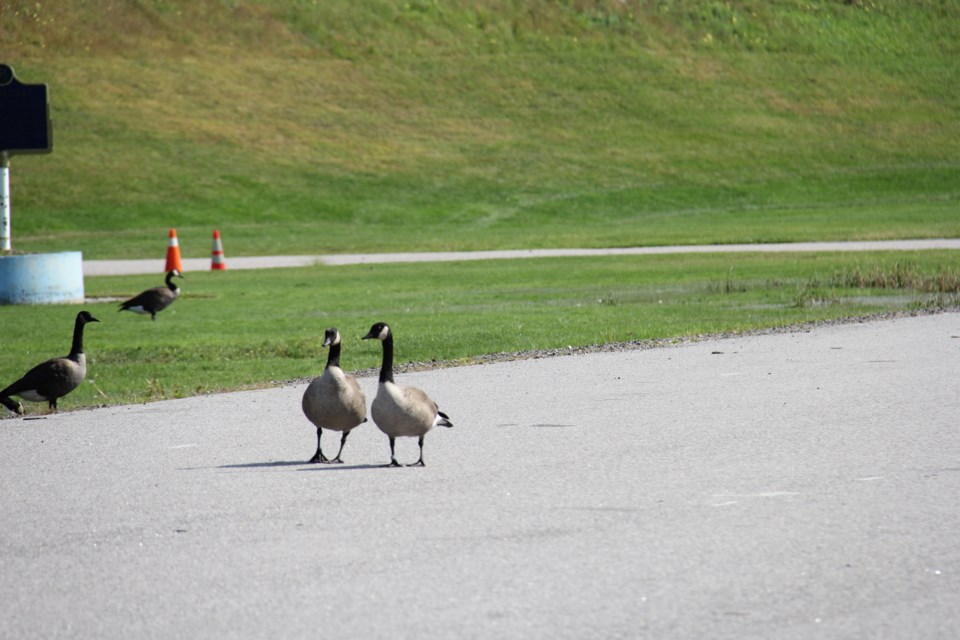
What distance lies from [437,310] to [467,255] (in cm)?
1439

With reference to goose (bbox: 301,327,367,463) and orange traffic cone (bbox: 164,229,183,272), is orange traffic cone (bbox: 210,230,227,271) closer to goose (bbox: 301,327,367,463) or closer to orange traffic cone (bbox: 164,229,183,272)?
orange traffic cone (bbox: 164,229,183,272)

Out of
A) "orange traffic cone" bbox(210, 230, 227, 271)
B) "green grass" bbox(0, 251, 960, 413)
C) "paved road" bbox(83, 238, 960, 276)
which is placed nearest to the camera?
"green grass" bbox(0, 251, 960, 413)

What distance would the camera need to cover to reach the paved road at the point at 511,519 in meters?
6.31

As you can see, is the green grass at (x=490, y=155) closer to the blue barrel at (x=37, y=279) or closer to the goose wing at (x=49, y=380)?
the blue barrel at (x=37, y=279)

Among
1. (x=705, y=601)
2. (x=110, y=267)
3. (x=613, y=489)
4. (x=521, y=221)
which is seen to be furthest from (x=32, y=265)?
(x=521, y=221)

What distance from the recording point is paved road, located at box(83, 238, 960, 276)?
35156mm

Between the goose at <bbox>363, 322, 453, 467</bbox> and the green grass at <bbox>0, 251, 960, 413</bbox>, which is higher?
the goose at <bbox>363, 322, 453, 467</bbox>

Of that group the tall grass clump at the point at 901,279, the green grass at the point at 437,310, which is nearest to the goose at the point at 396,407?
the green grass at the point at 437,310

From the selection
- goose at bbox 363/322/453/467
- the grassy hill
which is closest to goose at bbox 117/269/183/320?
goose at bbox 363/322/453/467

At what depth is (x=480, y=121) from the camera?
73812 mm

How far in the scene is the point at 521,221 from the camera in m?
56.3

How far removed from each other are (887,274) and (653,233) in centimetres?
2138

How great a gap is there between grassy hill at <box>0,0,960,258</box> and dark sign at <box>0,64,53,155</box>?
563 inches

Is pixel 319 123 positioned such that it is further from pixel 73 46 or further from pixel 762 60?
pixel 762 60
